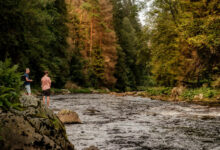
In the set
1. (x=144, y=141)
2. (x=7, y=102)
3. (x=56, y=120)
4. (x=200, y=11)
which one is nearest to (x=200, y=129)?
(x=144, y=141)

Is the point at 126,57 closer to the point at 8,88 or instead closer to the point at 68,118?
the point at 68,118

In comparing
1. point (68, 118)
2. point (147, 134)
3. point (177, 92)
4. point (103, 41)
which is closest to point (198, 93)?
point (177, 92)

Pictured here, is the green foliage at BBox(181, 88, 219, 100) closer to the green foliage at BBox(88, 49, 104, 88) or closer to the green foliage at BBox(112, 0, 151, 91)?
the green foliage at BBox(112, 0, 151, 91)

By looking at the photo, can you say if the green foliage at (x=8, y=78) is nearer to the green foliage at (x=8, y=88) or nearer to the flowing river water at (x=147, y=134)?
the green foliage at (x=8, y=88)

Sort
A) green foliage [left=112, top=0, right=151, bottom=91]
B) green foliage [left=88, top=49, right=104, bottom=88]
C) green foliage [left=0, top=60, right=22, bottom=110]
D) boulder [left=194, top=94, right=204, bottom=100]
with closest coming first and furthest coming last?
green foliage [left=0, top=60, right=22, bottom=110] < boulder [left=194, top=94, right=204, bottom=100] < green foliage [left=88, top=49, right=104, bottom=88] < green foliage [left=112, top=0, right=151, bottom=91]

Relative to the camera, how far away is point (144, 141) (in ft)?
24.8

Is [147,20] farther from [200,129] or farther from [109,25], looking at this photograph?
[109,25]

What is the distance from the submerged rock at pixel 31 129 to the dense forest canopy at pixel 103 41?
1.40 m

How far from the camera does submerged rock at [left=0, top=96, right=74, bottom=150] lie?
4.60 metres

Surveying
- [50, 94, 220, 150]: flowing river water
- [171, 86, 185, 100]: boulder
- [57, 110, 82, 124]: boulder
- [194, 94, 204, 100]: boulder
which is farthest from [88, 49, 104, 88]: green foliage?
[57, 110, 82, 124]: boulder

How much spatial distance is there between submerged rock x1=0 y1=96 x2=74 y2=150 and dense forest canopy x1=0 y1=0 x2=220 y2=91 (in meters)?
1.40

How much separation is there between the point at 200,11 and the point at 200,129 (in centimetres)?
1655

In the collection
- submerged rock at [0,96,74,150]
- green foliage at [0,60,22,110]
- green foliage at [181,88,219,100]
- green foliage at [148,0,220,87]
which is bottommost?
green foliage at [181,88,219,100]

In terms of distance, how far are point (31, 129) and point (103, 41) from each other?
141 feet
